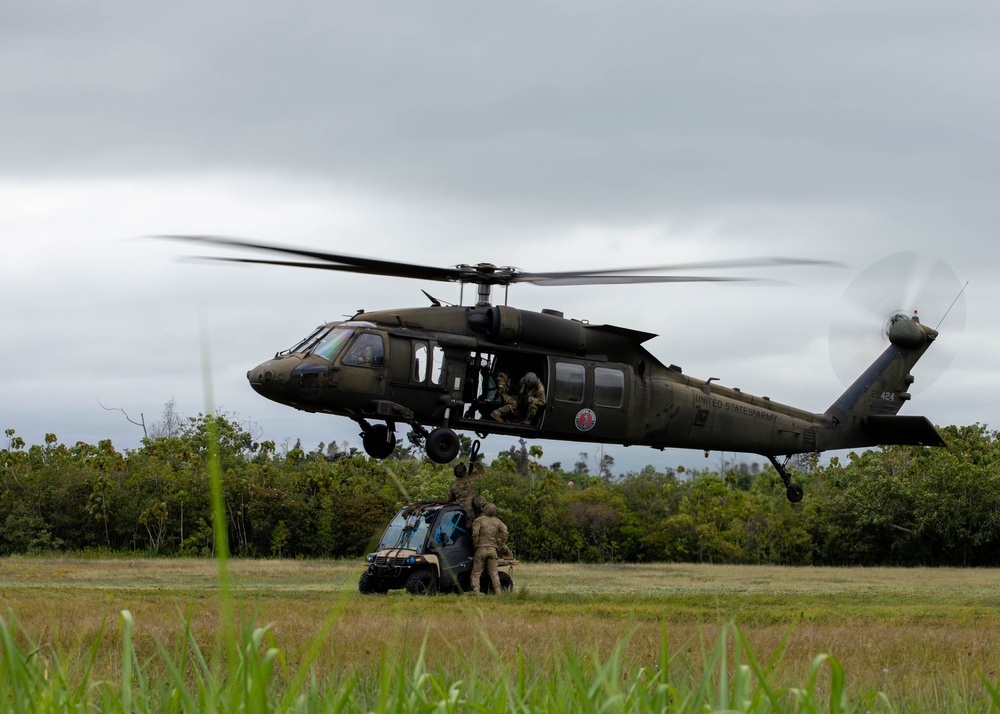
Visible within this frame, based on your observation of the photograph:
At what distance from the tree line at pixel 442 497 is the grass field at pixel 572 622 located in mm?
11407

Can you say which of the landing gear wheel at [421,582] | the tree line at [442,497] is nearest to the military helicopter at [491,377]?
A: the landing gear wheel at [421,582]

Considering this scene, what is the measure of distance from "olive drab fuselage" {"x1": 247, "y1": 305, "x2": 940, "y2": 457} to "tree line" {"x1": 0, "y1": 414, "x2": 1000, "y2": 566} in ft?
46.4

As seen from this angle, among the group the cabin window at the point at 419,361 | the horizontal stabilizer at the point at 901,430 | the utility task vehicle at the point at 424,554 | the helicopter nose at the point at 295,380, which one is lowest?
the utility task vehicle at the point at 424,554

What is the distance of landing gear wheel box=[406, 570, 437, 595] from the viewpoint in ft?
46.3

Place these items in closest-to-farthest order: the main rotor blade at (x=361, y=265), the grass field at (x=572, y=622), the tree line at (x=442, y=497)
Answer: the grass field at (x=572, y=622)
the main rotor blade at (x=361, y=265)
the tree line at (x=442, y=497)

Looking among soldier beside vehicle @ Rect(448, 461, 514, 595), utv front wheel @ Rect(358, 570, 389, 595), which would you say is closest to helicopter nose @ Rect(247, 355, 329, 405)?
soldier beside vehicle @ Rect(448, 461, 514, 595)

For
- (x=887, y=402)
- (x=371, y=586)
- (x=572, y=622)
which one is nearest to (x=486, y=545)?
(x=371, y=586)

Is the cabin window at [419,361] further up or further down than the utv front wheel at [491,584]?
further up

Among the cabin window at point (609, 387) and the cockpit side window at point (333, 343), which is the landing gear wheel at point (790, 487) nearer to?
the cabin window at point (609, 387)

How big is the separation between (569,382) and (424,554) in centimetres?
350

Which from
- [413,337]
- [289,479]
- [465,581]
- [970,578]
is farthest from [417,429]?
[289,479]

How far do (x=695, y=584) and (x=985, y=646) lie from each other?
10.2m

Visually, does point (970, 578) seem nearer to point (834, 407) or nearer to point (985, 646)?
point (834, 407)

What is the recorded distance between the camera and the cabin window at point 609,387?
16.2m
